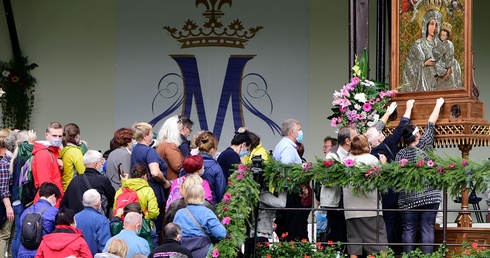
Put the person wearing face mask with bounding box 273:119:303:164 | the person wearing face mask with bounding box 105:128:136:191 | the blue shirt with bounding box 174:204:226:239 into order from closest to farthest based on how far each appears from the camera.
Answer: the blue shirt with bounding box 174:204:226:239 → the person wearing face mask with bounding box 273:119:303:164 → the person wearing face mask with bounding box 105:128:136:191

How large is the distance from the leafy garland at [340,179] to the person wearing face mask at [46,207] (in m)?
1.53

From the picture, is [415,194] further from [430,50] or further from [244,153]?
[244,153]

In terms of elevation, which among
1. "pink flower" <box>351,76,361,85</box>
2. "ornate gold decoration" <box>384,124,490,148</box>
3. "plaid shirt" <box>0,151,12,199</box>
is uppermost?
"pink flower" <box>351,76,361,85</box>

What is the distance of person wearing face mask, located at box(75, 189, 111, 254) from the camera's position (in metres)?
9.80

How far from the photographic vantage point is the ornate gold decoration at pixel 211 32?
1777 centimetres

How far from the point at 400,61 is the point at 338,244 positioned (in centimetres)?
283

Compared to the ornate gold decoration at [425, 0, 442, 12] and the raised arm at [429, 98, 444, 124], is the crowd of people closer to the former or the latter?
the raised arm at [429, 98, 444, 124]

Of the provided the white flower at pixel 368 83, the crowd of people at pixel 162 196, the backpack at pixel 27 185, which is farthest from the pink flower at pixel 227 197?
the white flower at pixel 368 83

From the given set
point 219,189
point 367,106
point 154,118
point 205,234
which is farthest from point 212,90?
point 205,234

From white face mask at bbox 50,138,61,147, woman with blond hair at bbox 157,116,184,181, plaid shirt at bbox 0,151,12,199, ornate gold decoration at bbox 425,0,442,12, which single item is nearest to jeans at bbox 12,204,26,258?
plaid shirt at bbox 0,151,12,199

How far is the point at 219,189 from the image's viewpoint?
34.5 ft

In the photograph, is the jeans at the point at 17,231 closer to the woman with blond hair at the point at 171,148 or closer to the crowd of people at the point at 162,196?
the crowd of people at the point at 162,196

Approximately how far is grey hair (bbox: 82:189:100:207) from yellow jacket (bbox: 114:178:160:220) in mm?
532

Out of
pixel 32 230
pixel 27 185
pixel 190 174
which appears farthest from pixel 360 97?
pixel 32 230
